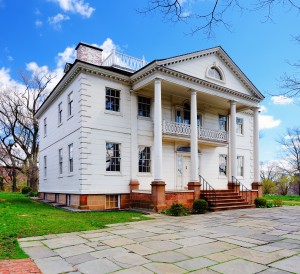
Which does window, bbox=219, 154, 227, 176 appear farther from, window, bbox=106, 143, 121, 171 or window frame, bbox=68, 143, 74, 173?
window frame, bbox=68, 143, 74, 173

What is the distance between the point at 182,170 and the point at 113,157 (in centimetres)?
529

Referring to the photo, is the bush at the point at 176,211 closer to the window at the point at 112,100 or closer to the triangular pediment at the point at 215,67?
the window at the point at 112,100

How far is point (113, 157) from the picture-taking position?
617 inches

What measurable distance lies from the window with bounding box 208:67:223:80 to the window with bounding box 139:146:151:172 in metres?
6.36

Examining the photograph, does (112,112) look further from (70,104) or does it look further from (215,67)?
(215,67)

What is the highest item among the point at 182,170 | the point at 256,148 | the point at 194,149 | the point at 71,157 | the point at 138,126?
the point at 138,126

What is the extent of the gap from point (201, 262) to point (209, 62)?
1483cm

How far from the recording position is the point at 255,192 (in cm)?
1833

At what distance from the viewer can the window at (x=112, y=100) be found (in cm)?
1587

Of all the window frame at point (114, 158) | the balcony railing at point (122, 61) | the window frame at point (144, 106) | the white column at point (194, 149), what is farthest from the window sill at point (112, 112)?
the balcony railing at point (122, 61)

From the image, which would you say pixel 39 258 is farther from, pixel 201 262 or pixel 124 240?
pixel 201 262

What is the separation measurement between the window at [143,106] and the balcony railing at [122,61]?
3.32 meters

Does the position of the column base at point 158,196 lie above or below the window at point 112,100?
below

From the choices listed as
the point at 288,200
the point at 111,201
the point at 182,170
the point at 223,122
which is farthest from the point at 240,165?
the point at 111,201
